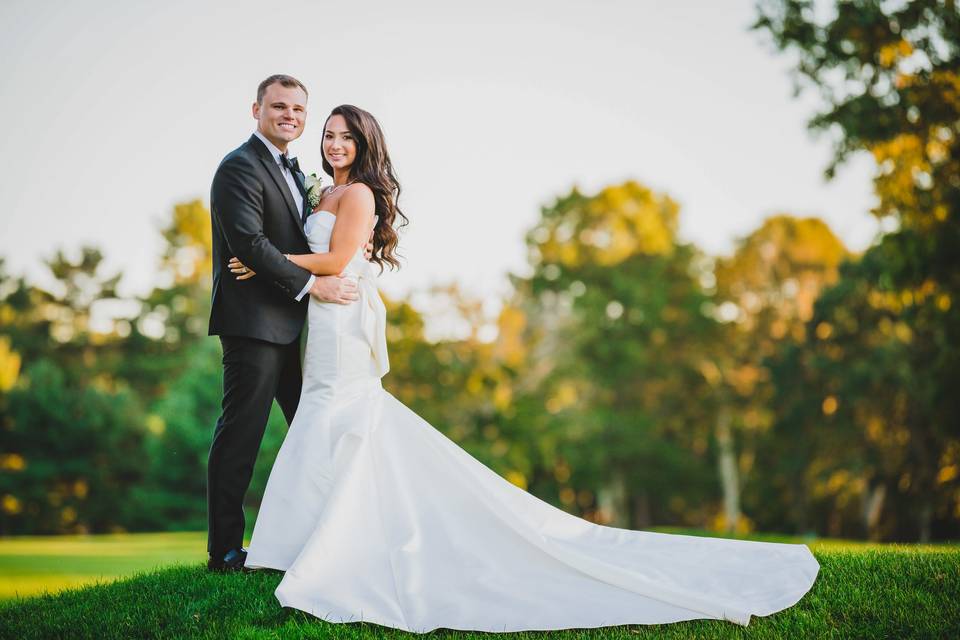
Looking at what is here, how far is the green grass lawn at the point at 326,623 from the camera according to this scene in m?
3.47

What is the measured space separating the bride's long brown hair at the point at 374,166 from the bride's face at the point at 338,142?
0.03 metres

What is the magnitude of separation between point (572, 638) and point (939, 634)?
1672 millimetres

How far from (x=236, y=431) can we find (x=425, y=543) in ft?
4.49

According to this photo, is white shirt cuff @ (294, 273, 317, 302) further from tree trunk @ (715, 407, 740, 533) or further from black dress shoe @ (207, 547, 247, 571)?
tree trunk @ (715, 407, 740, 533)

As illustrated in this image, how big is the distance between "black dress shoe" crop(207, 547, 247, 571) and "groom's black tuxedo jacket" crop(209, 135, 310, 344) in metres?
1.33

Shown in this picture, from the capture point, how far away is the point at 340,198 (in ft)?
15.1

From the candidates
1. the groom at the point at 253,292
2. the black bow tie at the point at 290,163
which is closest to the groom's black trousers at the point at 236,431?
the groom at the point at 253,292

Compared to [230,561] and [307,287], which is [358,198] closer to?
[307,287]

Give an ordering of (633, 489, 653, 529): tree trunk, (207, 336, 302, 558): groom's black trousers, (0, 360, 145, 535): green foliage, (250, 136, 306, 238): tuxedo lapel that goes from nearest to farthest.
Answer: (207, 336, 302, 558): groom's black trousers
(250, 136, 306, 238): tuxedo lapel
(0, 360, 145, 535): green foliage
(633, 489, 653, 529): tree trunk

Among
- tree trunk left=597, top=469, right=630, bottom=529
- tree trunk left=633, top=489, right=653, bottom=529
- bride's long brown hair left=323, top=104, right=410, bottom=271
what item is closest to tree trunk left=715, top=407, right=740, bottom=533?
tree trunk left=633, top=489, right=653, bottom=529

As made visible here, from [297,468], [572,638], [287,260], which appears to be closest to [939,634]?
[572,638]

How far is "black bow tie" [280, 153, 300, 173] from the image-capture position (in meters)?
4.75

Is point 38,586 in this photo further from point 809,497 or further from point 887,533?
point 809,497

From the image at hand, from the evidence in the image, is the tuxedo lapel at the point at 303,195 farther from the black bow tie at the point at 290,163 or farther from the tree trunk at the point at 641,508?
the tree trunk at the point at 641,508
